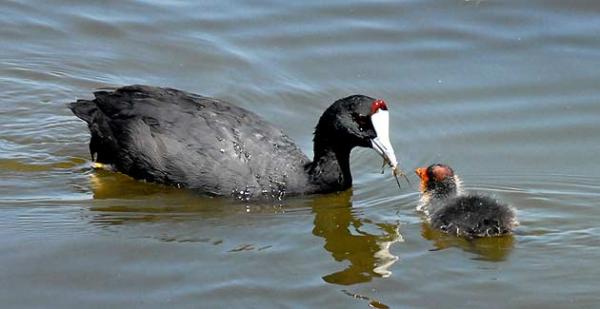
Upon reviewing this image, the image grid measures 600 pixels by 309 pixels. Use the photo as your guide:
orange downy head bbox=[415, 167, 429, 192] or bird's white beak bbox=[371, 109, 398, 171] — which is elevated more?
bird's white beak bbox=[371, 109, 398, 171]

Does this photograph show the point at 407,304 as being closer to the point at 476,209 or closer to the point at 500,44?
the point at 476,209

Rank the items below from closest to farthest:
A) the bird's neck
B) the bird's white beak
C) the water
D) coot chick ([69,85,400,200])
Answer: the water → the bird's white beak → coot chick ([69,85,400,200]) → the bird's neck

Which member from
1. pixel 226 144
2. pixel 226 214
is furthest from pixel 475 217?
pixel 226 144

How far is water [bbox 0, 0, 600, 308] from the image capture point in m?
6.08

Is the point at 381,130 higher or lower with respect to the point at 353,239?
higher

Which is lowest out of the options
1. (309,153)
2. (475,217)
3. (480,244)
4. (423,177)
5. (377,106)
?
(480,244)

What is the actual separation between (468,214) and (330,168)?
1.34m

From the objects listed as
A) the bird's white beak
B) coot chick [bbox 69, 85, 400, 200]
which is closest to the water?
coot chick [bbox 69, 85, 400, 200]

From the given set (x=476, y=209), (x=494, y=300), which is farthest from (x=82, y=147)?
(x=494, y=300)

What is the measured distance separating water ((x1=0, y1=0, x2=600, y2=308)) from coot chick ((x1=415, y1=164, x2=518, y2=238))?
9cm

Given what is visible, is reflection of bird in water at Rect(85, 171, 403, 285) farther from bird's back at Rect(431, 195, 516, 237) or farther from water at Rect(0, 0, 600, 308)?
bird's back at Rect(431, 195, 516, 237)

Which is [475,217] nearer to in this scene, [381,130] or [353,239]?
[353,239]

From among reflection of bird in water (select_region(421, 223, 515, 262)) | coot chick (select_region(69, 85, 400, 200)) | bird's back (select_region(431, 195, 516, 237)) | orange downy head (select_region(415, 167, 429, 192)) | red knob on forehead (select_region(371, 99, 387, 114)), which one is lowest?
reflection of bird in water (select_region(421, 223, 515, 262))

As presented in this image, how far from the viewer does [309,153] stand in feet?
27.5
